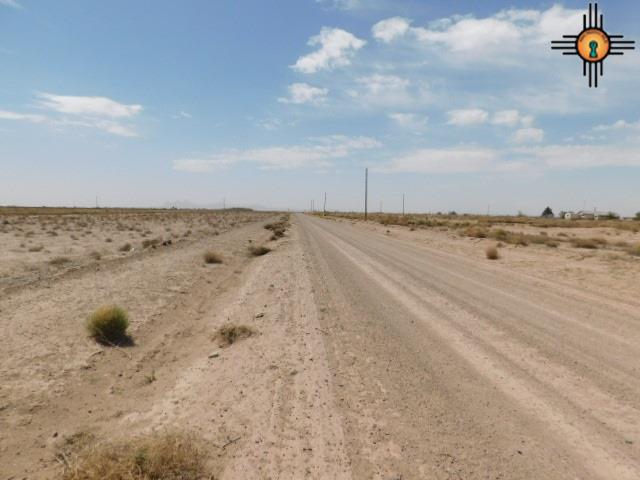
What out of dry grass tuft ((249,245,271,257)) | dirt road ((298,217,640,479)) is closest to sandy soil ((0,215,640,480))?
dirt road ((298,217,640,479))

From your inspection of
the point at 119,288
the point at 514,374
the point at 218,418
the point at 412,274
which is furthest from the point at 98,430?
the point at 412,274

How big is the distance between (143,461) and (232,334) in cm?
458

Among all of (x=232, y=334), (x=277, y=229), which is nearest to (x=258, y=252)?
(x=232, y=334)

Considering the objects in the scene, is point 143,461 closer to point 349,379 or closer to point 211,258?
point 349,379

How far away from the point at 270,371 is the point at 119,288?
9.18 metres

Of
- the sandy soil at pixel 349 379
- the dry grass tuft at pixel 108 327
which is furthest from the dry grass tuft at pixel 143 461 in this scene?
the dry grass tuft at pixel 108 327

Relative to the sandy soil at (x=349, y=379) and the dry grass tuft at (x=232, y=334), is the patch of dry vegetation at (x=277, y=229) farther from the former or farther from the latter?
the dry grass tuft at (x=232, y=334)

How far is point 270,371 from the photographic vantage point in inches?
253

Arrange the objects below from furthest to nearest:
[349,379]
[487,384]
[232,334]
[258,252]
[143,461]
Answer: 1. [258,252]
2. [232,334]
3. [349,379]
4. [487,384]
5. [143,461]

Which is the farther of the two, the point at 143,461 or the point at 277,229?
the point at 277,229

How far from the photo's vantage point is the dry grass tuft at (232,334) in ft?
27.3

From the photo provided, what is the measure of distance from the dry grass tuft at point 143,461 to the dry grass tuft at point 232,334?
12.6ft

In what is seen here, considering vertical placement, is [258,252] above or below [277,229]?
below

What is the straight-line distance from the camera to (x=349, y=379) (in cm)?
589
